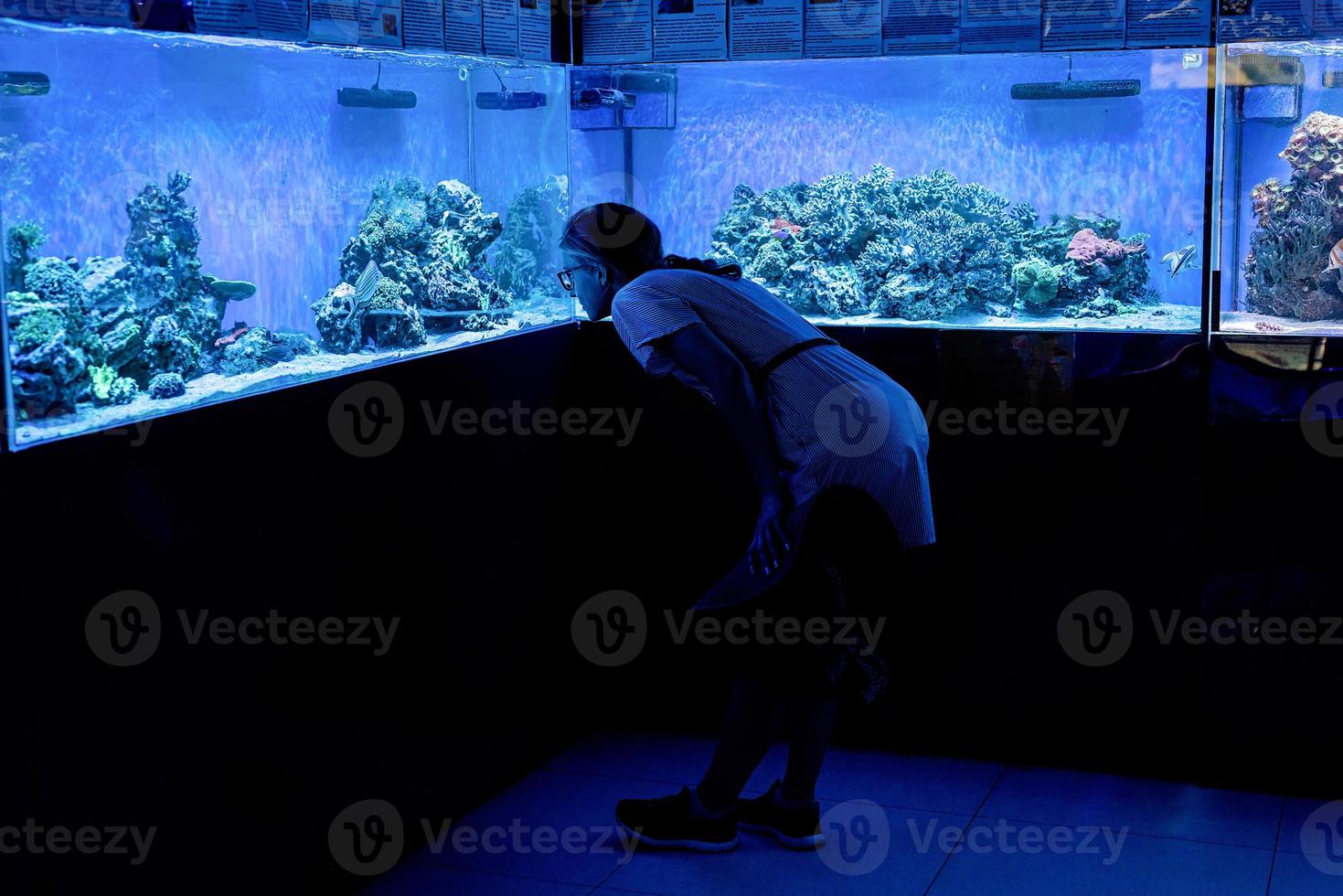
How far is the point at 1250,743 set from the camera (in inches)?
141

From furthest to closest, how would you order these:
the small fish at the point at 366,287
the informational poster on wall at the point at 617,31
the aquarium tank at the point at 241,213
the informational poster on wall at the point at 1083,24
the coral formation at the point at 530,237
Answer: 1. the informational poster on wall at the point at 617,31
2. the coral formation at the point at 530,237
3. the informational poster on wall at the point at 1083,24
4. the small fish at the point at 366,287
5. the aquarium tank at the point at 241,213

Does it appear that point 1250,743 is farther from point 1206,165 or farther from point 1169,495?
point 1206,165

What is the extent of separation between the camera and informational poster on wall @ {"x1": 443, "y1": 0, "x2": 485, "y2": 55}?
327cm

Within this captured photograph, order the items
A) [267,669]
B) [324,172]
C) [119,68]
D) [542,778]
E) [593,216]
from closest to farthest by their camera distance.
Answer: [119,68] < [267,669] < [324,172] < [593,216] < [542,778]

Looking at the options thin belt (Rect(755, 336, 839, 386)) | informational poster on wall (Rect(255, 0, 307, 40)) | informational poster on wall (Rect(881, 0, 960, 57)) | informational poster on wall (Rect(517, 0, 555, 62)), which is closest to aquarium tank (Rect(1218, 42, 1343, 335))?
informational poster on wall (Rect(881, 0, 960, 57))

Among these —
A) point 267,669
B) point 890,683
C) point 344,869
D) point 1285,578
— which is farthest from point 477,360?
point 1285,578

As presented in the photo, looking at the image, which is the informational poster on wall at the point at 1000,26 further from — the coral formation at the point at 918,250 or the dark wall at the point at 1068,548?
the dark wall at the point at 1068,548

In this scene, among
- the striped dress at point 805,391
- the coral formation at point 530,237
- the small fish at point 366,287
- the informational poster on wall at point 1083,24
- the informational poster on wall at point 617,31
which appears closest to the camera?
the striped dress at point 805,391

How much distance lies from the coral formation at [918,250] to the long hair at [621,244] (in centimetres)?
65

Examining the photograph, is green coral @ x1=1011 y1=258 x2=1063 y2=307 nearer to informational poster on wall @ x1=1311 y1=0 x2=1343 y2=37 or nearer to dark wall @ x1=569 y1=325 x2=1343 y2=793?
dark wall @ x1=569 y1=325 x2=1343 y2=793

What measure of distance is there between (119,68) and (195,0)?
202 millimetres

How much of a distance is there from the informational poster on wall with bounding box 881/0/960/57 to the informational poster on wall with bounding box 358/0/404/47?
1245 millimetres

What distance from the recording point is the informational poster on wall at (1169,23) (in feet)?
11.0

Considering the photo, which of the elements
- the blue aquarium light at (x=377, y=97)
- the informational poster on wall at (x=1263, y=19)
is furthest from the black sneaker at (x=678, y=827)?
the informational poster on wall at (x=1263, y=19)
